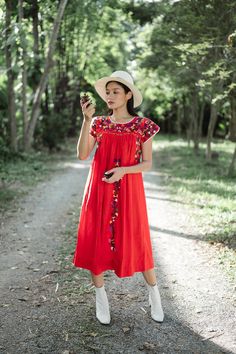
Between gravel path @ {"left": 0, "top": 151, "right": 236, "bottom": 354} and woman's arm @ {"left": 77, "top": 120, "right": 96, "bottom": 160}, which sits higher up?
woman's arm @ {"left": 77, "top": 120, "right": 96, "bottom": 160}

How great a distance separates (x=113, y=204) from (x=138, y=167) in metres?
0.36

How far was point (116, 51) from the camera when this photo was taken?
85.6 feet

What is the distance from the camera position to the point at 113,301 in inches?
164

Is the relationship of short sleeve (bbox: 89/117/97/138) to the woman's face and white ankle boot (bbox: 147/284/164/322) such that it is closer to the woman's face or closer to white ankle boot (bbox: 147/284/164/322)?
the woman's face

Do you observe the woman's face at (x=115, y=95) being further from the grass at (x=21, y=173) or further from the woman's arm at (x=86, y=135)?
the grass at (x=21, y=173)

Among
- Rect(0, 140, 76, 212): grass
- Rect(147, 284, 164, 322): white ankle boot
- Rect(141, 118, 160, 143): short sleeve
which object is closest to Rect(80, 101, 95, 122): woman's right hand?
Rect(141, 118, 160, 143): short sleeve

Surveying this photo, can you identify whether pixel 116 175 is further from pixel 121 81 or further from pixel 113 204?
pixel 121 81

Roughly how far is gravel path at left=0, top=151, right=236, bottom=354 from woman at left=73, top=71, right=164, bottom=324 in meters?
0.52

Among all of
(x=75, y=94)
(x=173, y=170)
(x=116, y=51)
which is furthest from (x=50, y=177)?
(x=116, y=51)

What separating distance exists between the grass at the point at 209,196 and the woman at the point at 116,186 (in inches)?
74.8

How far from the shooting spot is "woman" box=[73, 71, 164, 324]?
346 cm

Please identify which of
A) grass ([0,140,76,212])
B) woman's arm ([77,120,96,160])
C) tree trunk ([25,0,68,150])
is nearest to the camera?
woman's arm ([77,120,96,160])

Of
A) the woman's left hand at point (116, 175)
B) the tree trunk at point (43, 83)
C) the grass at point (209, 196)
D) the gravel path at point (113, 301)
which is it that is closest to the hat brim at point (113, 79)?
the woman's left hand at point (116, 175)

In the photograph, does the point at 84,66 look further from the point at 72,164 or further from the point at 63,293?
the point at 63,293
